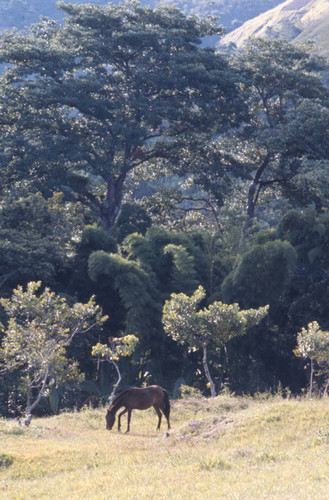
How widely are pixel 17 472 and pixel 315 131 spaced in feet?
63.8

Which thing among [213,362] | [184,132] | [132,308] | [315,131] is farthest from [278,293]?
[184,132]

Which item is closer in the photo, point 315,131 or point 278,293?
point 278,293

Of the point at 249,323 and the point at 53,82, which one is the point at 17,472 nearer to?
the point at 249,323

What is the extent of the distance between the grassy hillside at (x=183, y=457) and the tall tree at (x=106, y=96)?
13.8 meters

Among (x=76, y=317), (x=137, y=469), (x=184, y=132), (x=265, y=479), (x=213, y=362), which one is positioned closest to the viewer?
(x=265, y=479)

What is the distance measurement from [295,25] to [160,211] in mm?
138792

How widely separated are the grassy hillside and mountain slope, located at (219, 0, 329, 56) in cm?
10591

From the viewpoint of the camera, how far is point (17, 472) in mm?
11555

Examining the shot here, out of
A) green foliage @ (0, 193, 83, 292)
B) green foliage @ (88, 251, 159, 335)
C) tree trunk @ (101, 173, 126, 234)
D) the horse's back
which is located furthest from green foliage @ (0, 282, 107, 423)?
tree trunk @ (101, 173, 126, 234)

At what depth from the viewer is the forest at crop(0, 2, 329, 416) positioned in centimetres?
2181

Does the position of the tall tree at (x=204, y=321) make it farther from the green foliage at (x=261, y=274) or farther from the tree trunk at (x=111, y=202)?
the tree trunk at (x=111, y=202)

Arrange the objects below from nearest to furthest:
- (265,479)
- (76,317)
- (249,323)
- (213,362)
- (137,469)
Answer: (265,479), (137,469), (76,317), (249,323), (213,362)

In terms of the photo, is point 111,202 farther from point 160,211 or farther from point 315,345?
point 315,345

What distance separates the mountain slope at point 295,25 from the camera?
12788cm
